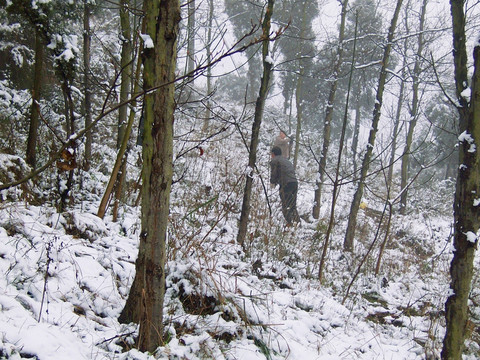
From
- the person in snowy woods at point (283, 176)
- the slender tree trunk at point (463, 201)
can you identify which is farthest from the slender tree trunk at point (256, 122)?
the slender tree trunk at point (463, 201)

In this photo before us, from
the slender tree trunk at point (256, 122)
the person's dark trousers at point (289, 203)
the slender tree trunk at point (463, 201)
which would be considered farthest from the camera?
the person's dark trousers at point (289, 203)

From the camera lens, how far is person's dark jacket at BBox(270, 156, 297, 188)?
7.59m

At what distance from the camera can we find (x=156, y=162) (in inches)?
78.4

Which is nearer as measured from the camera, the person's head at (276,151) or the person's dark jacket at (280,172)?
the person's dark jacket at (280,172)

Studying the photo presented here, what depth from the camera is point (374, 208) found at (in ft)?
49.5

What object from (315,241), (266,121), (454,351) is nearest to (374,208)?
(315,241)

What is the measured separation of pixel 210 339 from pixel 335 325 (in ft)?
5.99

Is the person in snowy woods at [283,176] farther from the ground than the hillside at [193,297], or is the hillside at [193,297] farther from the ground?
the person in snowy woods at [283,176]

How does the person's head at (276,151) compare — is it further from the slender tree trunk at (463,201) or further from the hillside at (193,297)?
the slender tree trunk at (463,201)

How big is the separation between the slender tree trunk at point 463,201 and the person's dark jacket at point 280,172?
4736 mm

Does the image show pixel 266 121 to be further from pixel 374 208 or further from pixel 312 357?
pixel 312 357

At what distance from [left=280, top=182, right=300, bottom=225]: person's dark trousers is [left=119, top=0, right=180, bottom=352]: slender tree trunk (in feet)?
14.6

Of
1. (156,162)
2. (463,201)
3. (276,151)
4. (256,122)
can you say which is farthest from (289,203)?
(156,162)

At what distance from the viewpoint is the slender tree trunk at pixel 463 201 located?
107 inches
